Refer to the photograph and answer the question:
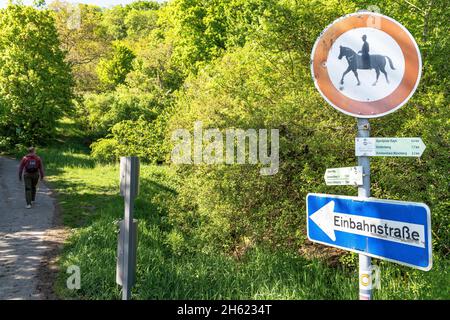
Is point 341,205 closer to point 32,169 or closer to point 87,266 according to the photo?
point 87,266

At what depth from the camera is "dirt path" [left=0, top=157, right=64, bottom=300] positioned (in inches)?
240

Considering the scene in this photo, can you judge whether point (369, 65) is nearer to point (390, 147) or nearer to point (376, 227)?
point (390, 147)

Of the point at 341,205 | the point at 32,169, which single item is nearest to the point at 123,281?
the point at 341,205

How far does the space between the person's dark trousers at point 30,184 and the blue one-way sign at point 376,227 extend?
34.3 ft

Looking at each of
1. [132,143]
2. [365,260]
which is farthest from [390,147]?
[132,143]

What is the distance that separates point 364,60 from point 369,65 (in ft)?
0.17

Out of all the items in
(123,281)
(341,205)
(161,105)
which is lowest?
(123,281)

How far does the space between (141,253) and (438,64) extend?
5863 millimetres

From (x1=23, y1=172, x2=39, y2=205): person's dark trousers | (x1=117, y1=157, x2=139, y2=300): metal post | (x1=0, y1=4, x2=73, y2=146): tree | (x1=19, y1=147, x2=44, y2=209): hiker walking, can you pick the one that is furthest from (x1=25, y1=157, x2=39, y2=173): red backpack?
(x1=0, y1=4, x2=73, y2=146): tree

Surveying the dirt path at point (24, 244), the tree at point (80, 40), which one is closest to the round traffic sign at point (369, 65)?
the dirt path at point (24, 244)

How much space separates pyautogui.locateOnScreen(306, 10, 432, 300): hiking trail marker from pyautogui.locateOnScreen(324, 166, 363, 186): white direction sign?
11 mm

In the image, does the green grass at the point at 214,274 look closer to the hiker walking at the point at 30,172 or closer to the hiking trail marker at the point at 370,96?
the hiker walking at the point at 30,172

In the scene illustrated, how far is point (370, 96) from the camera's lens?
89.2 inches
